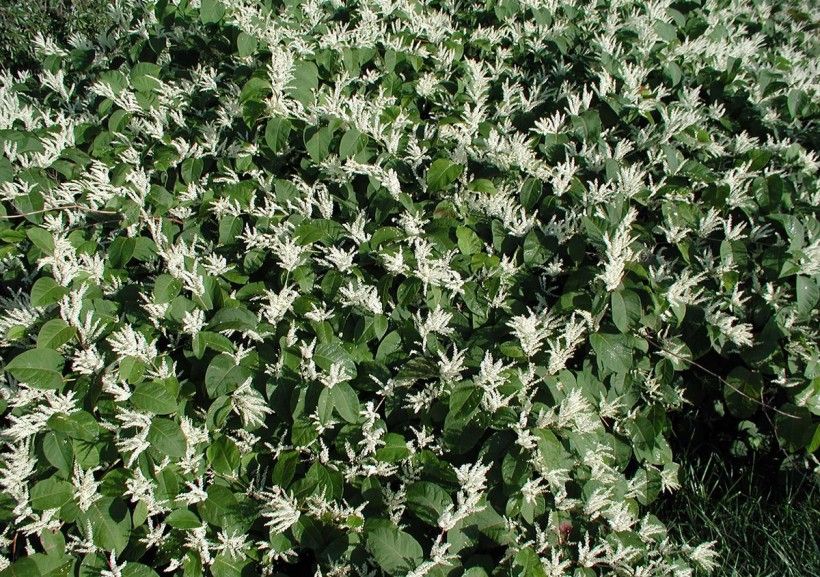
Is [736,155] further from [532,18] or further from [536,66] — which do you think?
[532,18]

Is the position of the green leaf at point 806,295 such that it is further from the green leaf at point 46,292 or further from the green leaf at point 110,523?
the green leaf at point 46,292

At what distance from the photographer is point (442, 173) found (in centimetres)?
247

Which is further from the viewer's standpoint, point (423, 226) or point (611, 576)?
point (423, 226)

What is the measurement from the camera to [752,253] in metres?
2.56

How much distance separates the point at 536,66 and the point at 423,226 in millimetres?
1459

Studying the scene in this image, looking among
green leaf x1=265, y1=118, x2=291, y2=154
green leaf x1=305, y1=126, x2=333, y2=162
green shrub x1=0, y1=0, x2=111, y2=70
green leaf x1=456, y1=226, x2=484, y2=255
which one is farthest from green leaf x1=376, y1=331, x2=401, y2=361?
green shrub x1=0, y1=0, x2=111, y2=70

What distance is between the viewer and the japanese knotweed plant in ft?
6.26

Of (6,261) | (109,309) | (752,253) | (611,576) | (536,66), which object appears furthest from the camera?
(536,66)

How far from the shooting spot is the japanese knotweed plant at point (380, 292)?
191cm

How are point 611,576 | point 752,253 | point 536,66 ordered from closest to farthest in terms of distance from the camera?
point 611,576 → point 752,253 → point 536,66

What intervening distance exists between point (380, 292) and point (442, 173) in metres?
0.54

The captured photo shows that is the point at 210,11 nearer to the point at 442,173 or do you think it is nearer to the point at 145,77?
the point at 145,77

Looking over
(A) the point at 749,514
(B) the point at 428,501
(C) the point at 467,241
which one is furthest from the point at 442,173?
(A) the point at 749,514

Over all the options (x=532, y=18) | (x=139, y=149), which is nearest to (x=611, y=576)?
(x=139, y=149)
